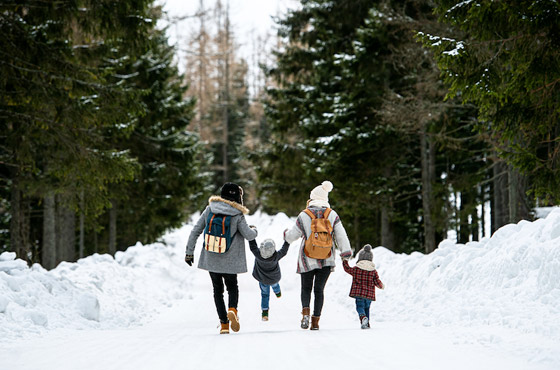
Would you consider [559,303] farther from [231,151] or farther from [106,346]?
[231,151]

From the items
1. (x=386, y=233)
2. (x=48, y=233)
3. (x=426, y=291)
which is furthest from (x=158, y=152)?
(x=426, y=291)

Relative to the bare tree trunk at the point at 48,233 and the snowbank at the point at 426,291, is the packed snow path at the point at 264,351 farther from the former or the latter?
the bare tree trunk at the point at 48,233

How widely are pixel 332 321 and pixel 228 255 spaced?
266cm

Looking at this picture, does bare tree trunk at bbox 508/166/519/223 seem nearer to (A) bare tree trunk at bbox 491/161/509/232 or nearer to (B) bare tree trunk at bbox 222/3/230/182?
(A) bare tree trunk at bbox 491/161/509/232

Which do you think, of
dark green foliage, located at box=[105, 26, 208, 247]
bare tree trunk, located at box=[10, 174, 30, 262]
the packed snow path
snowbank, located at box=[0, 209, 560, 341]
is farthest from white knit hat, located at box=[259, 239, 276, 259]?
dark green foliage, located at box=[105, 26, 208, 247]

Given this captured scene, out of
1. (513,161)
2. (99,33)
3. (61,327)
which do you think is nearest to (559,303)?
(513,161)

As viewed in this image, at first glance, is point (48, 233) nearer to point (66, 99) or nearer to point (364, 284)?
point (66, 99)

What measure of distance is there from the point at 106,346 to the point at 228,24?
43.5m

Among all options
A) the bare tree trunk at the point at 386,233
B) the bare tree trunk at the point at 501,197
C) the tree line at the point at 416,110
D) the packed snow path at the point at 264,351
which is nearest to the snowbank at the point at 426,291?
the packed snow path at the point at 264,351

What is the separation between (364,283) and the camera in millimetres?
6844

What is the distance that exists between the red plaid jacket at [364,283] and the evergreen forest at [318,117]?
255cm

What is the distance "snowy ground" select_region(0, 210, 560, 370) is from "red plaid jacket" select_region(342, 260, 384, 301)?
489 millimetres

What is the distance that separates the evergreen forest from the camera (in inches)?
268

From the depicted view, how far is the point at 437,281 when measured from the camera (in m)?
8.23
